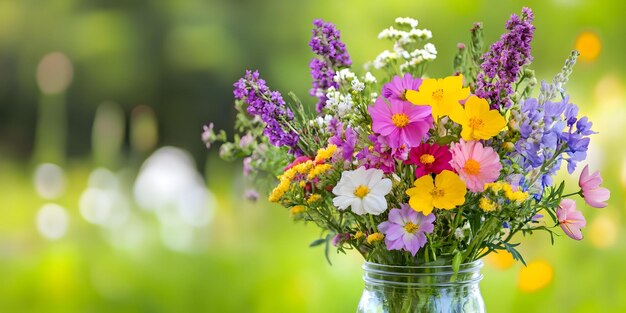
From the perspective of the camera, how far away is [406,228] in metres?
0.62

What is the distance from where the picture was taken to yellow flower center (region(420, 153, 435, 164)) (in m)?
0.61

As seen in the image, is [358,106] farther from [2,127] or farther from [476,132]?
[2,127]

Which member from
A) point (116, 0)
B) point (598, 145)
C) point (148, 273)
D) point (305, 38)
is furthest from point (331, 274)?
point (116, 0)

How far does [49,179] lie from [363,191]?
169 centimetres

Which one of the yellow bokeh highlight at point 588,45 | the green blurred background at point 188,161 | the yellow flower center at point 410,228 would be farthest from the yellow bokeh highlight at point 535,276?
the yellow flower center at point 410,228

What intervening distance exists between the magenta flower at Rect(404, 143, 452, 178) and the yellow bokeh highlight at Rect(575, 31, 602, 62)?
A: 1.24 meters

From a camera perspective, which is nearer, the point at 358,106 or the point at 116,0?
the point at 358,106

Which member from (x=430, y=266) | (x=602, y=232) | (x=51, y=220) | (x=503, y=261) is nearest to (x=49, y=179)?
(x=51, y=220)

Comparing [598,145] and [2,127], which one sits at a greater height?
[2,127]

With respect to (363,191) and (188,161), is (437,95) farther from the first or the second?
(188,161)

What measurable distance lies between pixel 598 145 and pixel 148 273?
100 centimetres

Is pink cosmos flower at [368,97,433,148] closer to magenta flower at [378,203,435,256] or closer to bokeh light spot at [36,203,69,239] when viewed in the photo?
magenta flower at [378,203,435,256]

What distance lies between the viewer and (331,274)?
1.52 m

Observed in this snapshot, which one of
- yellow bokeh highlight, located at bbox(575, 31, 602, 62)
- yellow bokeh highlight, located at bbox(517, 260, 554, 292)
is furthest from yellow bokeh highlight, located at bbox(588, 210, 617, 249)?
yellow bokeh highlight, located at bbox(575, 31, 602, 62)
